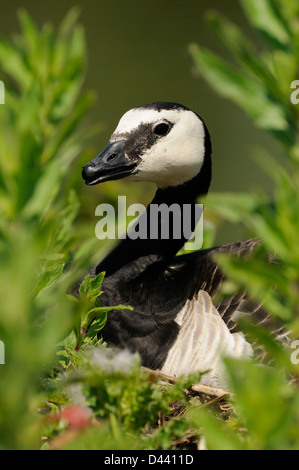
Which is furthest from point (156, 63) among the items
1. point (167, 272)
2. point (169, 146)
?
point (167, 272)

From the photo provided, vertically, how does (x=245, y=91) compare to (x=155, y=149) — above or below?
below

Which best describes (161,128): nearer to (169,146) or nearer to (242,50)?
(169,146)

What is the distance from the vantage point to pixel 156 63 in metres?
6.16

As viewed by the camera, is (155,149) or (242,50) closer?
(242,50)

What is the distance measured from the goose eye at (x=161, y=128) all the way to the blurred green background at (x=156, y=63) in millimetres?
3114

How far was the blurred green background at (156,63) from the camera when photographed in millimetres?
5301

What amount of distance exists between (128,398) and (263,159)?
10.5 inches

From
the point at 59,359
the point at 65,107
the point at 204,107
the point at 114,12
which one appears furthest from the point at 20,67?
the point at 114,12

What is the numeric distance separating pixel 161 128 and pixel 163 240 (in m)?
0.28

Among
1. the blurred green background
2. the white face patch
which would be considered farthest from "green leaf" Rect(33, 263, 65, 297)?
the blurred green background

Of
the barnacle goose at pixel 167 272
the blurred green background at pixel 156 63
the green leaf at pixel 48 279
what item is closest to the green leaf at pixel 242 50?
the green leaf at pixel 48 279

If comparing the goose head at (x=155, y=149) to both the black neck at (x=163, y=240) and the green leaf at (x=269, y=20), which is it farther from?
the green leaf at (x=269, y=20)

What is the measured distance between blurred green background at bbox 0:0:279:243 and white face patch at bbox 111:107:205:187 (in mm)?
3034

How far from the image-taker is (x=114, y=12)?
6.50 metres
